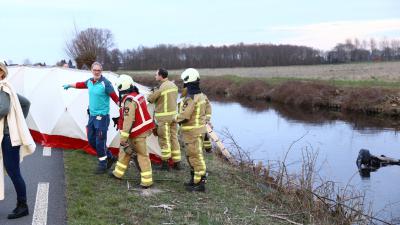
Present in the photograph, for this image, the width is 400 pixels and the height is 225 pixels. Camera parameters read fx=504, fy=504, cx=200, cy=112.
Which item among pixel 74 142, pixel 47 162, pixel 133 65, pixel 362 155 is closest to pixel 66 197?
pixel 47 162

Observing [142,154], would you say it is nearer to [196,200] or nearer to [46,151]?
[196,200]

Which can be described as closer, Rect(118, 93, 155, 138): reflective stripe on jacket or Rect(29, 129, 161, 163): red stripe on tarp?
Rect(118, 93, 155, 138): reflective stripe on jacket

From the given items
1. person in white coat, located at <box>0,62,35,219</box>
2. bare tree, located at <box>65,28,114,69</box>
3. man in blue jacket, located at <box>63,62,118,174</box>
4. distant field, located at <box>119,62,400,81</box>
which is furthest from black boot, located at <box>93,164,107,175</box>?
distant field, located at <box>119,62,400,81</box>

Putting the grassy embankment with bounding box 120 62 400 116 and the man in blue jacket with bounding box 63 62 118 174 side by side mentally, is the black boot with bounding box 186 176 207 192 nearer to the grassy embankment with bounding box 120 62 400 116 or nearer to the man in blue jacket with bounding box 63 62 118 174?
the man in blue jacket with bounding box 63 62 118 174

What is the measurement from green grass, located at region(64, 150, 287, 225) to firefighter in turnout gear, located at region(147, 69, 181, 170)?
362 mm

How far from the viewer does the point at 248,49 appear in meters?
130

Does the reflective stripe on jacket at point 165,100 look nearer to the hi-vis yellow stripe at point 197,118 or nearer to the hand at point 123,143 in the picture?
the hi-vis yellow stripe at point 197,118

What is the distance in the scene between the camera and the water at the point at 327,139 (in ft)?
43.3

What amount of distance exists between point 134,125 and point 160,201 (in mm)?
1232

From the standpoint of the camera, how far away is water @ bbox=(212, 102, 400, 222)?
43.3 feet

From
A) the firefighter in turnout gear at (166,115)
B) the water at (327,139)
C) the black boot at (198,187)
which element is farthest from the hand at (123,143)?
the water at (327,139)

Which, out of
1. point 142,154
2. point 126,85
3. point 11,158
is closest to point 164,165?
point 142,154

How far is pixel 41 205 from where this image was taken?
654 centimetres

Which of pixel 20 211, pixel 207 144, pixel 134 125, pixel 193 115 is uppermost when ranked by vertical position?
pixel 193 115
